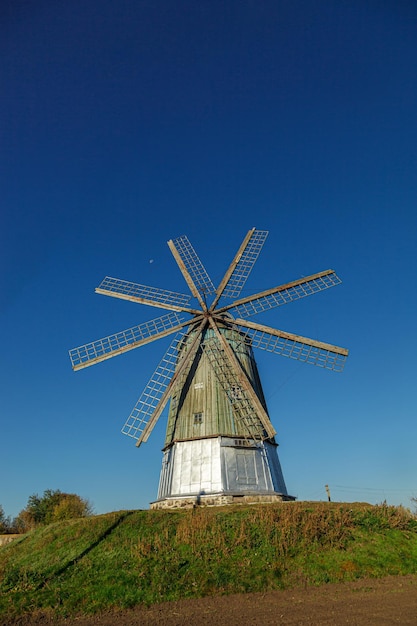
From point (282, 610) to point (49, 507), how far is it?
130 ft

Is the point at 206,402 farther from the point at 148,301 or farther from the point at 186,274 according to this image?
the point at 186,274

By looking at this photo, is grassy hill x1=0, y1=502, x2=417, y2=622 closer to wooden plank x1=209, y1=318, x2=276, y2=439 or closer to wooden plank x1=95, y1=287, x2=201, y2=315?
wooden plank x1=209, y1=318, x2=276, y2=439

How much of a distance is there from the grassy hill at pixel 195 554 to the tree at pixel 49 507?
2521cm

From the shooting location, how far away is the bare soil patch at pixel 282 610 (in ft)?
27.8

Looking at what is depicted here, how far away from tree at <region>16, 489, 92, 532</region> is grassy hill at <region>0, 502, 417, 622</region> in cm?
2521

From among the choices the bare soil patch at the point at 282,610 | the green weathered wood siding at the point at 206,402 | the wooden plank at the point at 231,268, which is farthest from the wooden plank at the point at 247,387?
the bare soil patch at the point at 282,610

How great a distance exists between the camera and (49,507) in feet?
134

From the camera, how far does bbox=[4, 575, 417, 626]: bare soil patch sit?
8.48 meters

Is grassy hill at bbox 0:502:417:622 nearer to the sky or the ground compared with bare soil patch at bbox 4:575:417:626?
nearer to the sky

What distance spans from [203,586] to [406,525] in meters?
9.28

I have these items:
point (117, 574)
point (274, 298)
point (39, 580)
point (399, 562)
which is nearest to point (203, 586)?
point (117, 574)

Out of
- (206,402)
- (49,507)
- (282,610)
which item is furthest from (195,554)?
(49,507)

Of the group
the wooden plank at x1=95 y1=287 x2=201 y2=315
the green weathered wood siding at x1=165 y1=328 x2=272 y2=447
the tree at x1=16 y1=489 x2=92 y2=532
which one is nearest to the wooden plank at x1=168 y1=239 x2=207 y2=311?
the wooden plank at x1=95 y1=287 x2=201 y2=315

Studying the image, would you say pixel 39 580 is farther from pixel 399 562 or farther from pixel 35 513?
pixel 35 513
